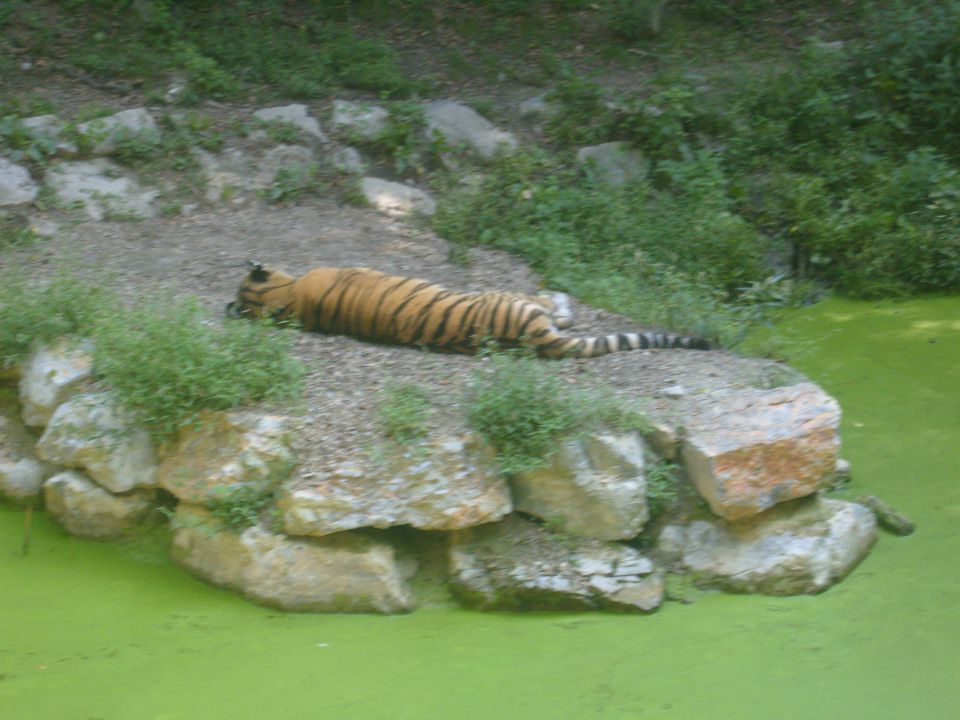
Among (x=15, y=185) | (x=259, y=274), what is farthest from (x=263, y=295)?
(x=15, y=185)

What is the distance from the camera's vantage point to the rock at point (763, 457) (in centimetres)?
478

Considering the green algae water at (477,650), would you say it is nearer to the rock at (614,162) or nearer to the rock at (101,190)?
the rock at (101,190)

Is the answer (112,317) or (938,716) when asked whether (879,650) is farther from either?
(112,317)

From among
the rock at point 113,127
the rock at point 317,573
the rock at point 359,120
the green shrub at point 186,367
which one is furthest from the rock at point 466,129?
the rock at point 317,573

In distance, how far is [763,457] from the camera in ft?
15.7

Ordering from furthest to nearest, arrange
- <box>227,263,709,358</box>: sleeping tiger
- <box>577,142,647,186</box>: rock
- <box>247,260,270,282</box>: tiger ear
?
<box>577,142,647,186</box>: rock, <box>247,260,270,282</box>: tiger ear, <box>227,263,709,358</box>: sleeping tiger

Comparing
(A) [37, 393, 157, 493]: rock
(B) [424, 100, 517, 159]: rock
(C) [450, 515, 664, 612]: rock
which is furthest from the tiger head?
(B) [424, 100, 517, 159]: rock

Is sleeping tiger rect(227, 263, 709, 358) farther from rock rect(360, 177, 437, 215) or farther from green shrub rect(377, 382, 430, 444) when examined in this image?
rock rect(360, 177, 437, 215)

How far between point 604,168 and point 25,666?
571 cm

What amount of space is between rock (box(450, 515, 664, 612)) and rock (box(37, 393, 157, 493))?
4.99ft

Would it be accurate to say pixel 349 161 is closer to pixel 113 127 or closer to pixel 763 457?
pixel 113 127

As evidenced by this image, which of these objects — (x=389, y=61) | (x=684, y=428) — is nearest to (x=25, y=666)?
(x=684, y=428)

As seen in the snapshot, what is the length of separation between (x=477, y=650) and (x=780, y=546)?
1.39 meters

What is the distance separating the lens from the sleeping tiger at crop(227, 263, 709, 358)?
19.5 feet
